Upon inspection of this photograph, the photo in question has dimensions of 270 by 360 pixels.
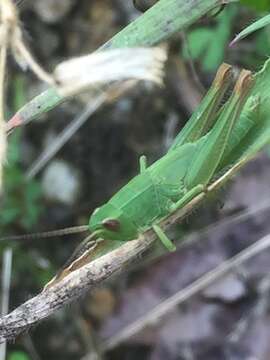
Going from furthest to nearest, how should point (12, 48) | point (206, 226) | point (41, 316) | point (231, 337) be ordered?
point (206, 226) < point (231, 337) < point (41, 316) < point (12, 48)

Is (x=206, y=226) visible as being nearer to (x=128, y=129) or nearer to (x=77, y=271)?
(x=128, y=129)

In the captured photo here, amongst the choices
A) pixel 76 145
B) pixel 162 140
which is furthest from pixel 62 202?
pixel 162 140

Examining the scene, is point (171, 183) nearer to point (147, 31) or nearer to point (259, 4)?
point (147, 31)

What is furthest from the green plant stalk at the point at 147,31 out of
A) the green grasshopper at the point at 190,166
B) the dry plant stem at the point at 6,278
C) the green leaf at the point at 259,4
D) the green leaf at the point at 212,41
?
the dry plant stem at the point at 6,278

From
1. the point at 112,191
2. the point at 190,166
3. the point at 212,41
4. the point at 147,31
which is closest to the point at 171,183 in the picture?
the point at 190,166

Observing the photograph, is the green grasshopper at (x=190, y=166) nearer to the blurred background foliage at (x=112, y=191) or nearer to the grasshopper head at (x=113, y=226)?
the grasshopper head at (x=113, y=226)

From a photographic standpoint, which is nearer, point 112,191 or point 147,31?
point 147,31
